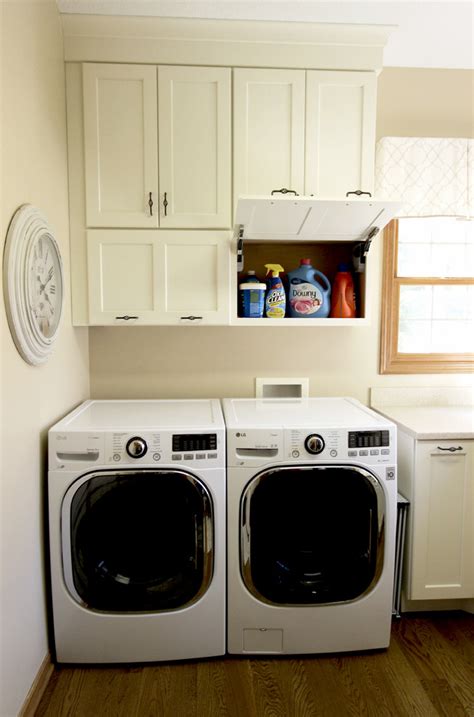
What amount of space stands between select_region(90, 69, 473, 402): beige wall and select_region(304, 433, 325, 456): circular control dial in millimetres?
737

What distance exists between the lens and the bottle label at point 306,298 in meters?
2.18

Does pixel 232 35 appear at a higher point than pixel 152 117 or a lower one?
higher

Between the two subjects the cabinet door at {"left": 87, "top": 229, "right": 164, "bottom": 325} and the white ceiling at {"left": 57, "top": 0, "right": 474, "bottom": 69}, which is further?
the cabinet door at {"left": 87, "top": 229, "right": 164, "bottom": 325}

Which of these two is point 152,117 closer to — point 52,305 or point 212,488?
point 52,305

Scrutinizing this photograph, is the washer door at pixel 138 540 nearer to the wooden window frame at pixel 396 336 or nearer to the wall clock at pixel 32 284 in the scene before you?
the wall clock at pixel 32 284

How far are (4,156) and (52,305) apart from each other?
0.56m

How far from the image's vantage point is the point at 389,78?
93.7 inches

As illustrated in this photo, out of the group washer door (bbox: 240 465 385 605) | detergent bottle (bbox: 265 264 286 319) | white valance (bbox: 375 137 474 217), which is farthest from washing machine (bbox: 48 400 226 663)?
white valance (bbox: 375 137 474 217)

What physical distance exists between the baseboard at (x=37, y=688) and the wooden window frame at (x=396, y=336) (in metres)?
2.01

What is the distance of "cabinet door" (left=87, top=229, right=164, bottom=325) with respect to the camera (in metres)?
2.03

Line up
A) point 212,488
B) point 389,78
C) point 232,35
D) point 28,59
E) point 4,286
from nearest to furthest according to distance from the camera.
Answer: point 4,286, point 28,59, point 212,488, point 232,35, point 389,78

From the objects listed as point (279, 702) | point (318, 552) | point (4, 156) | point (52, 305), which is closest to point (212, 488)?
point (318, 552)

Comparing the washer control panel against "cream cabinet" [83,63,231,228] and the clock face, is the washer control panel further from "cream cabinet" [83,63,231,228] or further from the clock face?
"cream cabinet" [83,63,231,228]

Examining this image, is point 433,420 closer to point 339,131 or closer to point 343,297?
point 343,297
